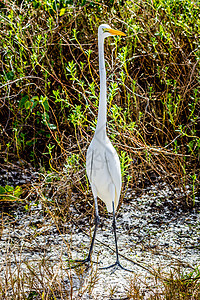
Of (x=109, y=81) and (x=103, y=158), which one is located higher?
(x=109, y=81)

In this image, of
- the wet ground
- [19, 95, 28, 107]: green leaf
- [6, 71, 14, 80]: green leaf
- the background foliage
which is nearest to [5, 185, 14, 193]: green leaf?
the wet ground

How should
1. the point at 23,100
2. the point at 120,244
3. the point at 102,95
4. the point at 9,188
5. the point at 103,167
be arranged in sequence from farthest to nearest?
the point at 23,100 → the point at 9,188 → the point at 120,244 → the point at 103,167 → the point at 102,95

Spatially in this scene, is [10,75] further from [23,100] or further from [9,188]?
[9,188]

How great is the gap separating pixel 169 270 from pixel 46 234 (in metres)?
0.65

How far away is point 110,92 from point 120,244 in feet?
3.22

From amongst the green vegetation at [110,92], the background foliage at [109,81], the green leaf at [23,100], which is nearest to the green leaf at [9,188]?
the green vegetation at [110,92]

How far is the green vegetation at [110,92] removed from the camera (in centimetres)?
258

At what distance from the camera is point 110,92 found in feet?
9.14

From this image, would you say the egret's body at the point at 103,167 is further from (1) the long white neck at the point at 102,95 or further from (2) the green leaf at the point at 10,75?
(2) the green leaf at the point at 10,75

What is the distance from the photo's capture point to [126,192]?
260 cm

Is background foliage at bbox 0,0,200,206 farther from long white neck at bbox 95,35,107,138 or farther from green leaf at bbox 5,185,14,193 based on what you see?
long white neck at bbox 95,35,107,138

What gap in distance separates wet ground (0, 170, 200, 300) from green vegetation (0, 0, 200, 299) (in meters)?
0.11

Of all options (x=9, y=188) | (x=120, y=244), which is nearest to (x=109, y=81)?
(x=9, y=188)

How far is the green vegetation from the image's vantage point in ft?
8.47
